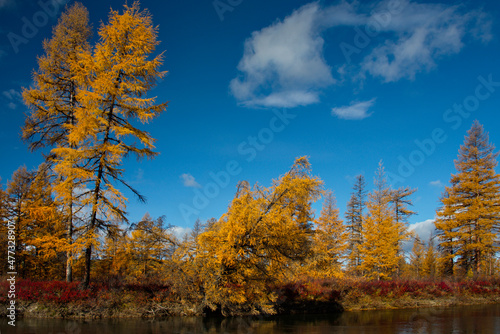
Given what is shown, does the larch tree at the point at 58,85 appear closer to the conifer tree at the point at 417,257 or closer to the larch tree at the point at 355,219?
the larch tree at the point at 355,219

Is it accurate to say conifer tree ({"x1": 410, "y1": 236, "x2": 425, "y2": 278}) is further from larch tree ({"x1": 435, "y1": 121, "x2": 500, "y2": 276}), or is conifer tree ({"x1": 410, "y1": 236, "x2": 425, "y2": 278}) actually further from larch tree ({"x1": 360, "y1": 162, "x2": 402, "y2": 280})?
larch tree ({"x1": 360, "y1": 162, "x2": 402, "y2": 280})

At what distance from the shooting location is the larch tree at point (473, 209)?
2891 cm

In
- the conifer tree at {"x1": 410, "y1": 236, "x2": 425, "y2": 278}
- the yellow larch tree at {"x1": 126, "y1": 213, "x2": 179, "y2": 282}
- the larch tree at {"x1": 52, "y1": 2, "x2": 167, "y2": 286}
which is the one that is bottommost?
the conifer tree at {"x1": 410, "y1": 236, "x2": 425, "y2": 278}

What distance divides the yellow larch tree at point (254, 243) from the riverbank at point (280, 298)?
244 centimetres

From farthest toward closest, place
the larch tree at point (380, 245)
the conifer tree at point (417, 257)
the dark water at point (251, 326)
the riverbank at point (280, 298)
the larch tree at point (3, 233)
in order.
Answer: the conifer tree at point (417, 257) < the larch tree at point (380, 245) < the larch tree at point (3, 233) < the riverbank at point (280, 298) < the dark water at point (251, 326)

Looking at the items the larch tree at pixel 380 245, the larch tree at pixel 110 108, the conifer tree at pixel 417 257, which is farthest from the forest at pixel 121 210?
the conifer tree at pixel 417 257

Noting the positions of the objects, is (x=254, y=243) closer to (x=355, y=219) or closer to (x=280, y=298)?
(x=280, y=298)

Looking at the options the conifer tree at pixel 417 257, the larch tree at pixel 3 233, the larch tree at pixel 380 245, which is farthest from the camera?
the conifer tree at pixel 417 257

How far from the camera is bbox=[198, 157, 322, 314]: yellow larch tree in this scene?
14188 millimetres

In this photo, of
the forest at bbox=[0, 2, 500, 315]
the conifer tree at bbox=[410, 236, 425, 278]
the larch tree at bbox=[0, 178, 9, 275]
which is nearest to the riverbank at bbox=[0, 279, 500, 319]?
the forest at bbox=[0, 2, 500, 315]

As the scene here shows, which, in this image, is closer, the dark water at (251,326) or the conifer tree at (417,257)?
the dark water at (251,326)

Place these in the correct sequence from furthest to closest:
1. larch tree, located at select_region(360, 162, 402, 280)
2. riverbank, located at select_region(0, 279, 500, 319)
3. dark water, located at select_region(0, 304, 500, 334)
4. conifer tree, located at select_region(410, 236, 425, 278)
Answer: conifer tree, located at select_region(410, 236, 425, 278)
larch tree, located at select_region(360, 162, 402, 280)
riverbank, located at select_region(0, 279, 500, 319)
dark water, located at select_region(0, 304, 500, 334)

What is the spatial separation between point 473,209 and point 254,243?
89.8 ft

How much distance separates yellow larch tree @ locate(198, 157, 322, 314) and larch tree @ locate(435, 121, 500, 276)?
23424mm
